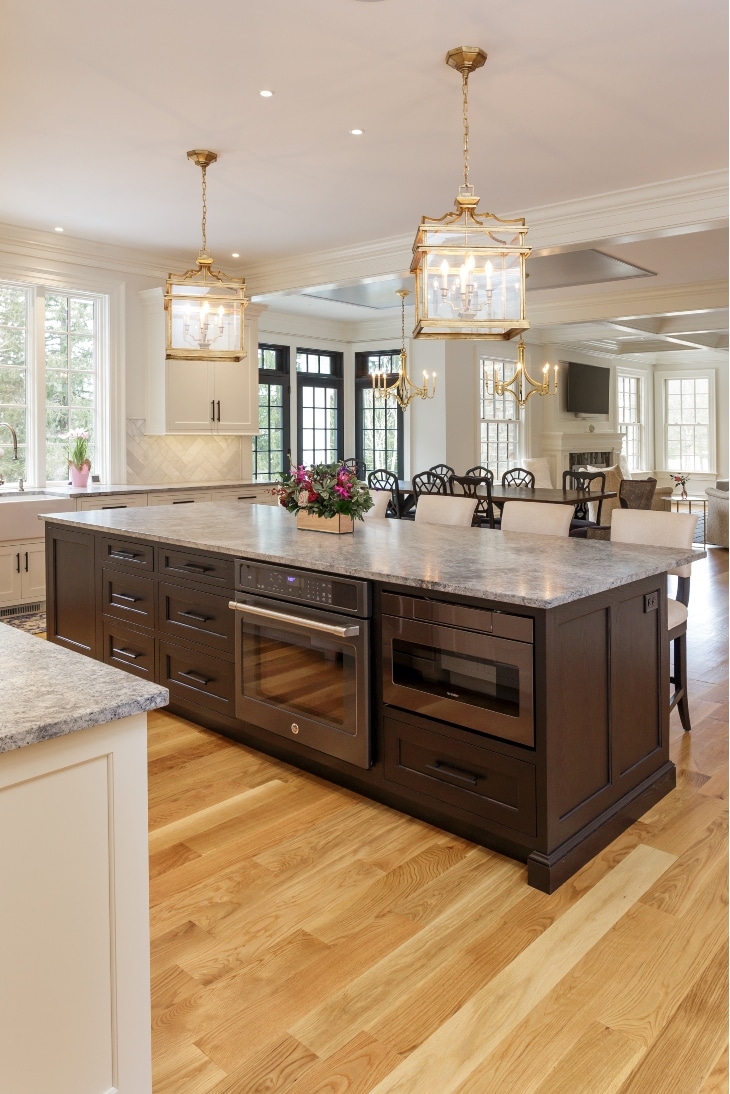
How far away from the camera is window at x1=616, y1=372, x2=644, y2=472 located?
14.9m

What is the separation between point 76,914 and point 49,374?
20.1ft

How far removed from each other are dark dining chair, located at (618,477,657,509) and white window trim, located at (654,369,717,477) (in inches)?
231

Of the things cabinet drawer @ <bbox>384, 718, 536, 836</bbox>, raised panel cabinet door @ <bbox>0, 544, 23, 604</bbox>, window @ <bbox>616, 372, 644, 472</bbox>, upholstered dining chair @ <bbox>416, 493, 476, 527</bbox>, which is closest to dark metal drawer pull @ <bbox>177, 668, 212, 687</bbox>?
cabinet drawer @ <bbox>384, 718, 536, 836</bbox>

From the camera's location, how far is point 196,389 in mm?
7348

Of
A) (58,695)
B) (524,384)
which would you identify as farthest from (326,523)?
(524,384)

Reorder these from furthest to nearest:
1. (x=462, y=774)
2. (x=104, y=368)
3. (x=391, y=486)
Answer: (x=391, y=486) → (x=104, y=368) → (x=462, y=774)

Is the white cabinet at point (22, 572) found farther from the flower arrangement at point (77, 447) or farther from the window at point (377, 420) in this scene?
the window at point (377, 420)

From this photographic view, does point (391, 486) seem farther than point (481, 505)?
Yes

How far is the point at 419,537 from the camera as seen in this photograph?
365 centimetres

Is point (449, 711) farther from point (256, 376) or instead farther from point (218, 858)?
point (256, 376)

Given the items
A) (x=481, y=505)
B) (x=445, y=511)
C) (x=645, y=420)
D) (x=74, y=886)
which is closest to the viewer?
(x=74, y=886)

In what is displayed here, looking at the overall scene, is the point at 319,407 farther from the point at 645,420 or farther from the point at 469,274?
the point at 645,420

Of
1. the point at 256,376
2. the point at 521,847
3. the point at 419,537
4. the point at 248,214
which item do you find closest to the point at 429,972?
the point at 521,847

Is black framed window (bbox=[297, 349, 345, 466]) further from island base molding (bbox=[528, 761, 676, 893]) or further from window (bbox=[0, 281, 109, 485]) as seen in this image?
island base molding (bbox=[528, 761, 676, 893])
